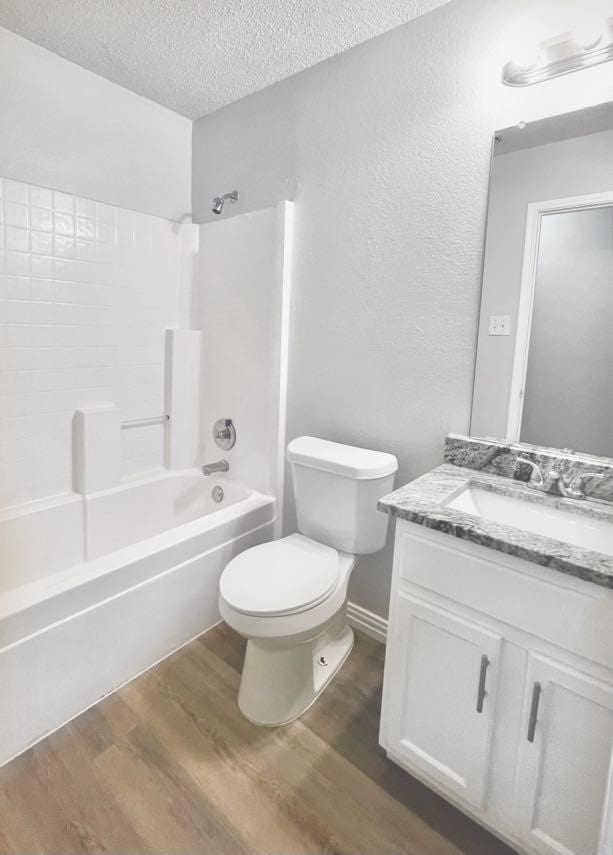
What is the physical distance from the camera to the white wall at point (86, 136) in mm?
1790

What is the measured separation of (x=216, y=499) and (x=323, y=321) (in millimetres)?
1091

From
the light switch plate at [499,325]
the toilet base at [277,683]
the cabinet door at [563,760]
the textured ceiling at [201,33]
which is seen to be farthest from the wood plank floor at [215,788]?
the textured ceiling at [201,33]

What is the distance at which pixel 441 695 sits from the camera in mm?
1171

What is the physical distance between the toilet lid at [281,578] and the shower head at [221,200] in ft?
5.18

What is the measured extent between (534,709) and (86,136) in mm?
2621

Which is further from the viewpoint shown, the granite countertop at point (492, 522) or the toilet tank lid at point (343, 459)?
the toilet tank lid at point (343, 459)

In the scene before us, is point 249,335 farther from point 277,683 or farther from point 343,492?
point 277,683

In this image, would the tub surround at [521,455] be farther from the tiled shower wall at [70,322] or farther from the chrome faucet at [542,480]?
the tiled shower wall at [70,322]

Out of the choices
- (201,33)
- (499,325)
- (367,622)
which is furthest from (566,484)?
(201,33)

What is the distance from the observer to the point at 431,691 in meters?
1.19

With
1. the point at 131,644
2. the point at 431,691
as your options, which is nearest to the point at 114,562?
the point at 131,644

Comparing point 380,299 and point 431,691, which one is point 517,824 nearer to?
point 431,691

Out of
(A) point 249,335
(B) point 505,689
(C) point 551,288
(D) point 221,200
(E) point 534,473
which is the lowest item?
(B) point 505,689

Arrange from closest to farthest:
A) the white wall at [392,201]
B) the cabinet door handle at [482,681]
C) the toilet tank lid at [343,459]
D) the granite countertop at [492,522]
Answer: the granite countertop at [492,522]
the cabinet door handle at [482,681]
the white wall at [392,201]
the toilet tank lid at [343,459]
